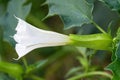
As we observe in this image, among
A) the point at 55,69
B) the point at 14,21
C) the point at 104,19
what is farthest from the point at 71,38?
the point at 55,69

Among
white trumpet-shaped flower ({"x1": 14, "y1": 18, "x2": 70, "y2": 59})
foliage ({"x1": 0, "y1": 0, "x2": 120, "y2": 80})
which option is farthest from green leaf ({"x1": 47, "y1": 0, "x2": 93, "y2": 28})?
white trumpet-shaped flower ({"x1": 14, "y1": 18, "x2": 70, "y2": 59})

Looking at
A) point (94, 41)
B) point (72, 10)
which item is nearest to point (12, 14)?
point (72, 10)

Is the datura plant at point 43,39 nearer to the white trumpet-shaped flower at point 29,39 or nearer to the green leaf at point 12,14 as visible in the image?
the white trumpet-shaped flower at point 29,39

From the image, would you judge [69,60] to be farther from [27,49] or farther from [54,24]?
[27,49]

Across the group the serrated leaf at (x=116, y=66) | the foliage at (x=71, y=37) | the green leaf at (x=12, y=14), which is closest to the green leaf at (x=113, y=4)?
the foliage at (x=71, y=37)

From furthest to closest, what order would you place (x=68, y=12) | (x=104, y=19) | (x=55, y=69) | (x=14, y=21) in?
(x=55, y=69) → (x=104, y=19) → (x=14, y=21) → (x=68, y=12)

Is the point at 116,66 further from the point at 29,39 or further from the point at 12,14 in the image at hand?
the point at 12,14

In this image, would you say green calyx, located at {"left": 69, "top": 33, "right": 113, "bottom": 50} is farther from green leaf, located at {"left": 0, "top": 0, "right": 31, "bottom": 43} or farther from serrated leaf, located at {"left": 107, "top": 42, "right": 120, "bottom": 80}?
green leaf, located at {"left": 0, "top": 0, "right": 31, "bottom": 43}
